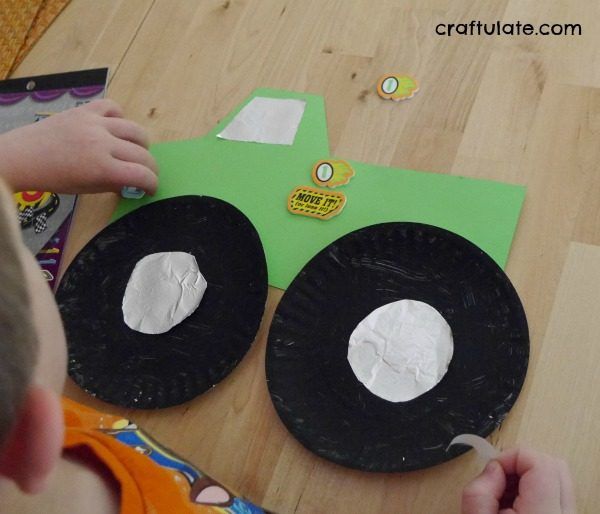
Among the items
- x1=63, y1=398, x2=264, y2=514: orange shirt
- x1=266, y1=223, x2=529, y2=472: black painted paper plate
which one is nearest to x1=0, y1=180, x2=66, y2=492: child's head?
x1=63, y1=398, x2=264, y2=514: orange shirt

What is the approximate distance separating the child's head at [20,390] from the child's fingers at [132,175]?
1.24 ft

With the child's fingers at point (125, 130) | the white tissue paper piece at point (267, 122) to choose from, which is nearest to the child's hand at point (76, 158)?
the child's fingers at point (125, 130)

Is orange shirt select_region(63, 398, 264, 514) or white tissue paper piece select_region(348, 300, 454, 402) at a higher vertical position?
white tissue paper piece select_region(348, 300, 454, 402)

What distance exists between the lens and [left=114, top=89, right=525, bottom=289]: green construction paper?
1.87 ft

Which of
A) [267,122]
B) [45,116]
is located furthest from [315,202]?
[45,116]

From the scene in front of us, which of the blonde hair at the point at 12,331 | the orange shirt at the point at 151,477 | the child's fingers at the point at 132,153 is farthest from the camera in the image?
the child's fingers at the point at 132,153

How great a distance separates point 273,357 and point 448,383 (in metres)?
0.14

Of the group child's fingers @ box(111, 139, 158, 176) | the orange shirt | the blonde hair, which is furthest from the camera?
child's fingers @ box(111, 139, 158, 176)

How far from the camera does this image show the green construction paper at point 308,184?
0.57 meters

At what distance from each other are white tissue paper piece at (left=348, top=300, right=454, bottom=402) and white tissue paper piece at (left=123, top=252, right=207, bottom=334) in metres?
0.16

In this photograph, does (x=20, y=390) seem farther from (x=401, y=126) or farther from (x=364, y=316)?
(x=401, y=126)

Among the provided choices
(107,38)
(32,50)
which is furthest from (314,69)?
(32,50)

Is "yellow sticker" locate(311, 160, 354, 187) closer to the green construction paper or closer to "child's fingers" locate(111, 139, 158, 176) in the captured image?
the green construction paper

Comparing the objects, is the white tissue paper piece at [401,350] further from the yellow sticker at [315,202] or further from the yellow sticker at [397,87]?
the yellow sticker at [397,87]
